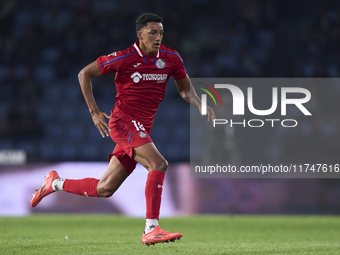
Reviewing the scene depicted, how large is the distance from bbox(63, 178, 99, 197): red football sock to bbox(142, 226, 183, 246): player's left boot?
96 cm

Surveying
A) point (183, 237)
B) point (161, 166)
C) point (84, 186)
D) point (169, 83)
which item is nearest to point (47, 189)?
point (84, 186)

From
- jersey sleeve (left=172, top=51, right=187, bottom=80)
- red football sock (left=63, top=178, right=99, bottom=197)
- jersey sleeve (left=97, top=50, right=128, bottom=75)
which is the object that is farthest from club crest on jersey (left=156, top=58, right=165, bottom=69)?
red football sock (left=63, top=178, right=99, bottom=197)

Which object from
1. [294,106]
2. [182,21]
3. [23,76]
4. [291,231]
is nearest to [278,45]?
[182,21]

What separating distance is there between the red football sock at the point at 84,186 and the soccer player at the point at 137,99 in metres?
0.01

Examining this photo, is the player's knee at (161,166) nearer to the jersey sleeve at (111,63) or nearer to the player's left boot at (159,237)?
the player's left boot at (159,237)

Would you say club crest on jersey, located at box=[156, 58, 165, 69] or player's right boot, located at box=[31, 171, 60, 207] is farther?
player's right boot, located at box=[31, 171, 60, 207]

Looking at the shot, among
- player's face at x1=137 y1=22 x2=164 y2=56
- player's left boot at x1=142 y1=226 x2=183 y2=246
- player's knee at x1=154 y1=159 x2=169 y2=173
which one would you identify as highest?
player's face at x1=137 y1=22 x2=164 y2=56

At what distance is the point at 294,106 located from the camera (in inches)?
422

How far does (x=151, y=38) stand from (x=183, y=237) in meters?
2.61

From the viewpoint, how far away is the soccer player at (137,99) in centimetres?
504

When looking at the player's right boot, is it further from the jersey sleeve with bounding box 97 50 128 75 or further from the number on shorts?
the jersey sleeve with bounding box 97 50 128 75

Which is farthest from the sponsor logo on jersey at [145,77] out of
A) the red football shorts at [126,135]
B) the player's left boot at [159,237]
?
the player's left boot at [159,237]

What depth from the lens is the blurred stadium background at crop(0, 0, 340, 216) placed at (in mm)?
10023

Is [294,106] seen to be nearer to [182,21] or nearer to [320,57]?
[320,57]
